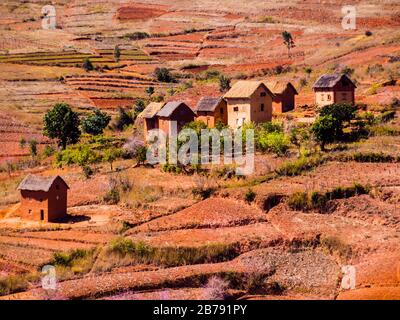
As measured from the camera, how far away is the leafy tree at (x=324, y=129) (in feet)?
131

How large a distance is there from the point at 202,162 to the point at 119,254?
11937 mm

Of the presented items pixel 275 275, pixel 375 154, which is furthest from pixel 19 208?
pixel 375 154

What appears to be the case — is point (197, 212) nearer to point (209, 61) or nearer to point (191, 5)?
point (209, 61)

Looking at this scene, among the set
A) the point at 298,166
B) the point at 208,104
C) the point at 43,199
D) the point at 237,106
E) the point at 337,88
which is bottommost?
the point at 43,199

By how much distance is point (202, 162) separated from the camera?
135ft

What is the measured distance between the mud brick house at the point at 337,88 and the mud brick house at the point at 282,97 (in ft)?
8.58

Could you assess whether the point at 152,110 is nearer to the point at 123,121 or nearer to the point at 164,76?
the point at 123,121

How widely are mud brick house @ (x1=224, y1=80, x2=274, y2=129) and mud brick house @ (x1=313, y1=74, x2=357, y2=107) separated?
361cm

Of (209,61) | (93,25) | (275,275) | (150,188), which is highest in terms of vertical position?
(93,25)

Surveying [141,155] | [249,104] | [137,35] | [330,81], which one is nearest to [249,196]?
[141,155]

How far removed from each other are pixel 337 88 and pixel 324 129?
929cm

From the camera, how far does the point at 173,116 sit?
152ft

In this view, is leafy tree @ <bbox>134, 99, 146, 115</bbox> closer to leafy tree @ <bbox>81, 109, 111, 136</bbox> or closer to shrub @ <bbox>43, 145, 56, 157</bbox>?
leafy tree @ <bbox>81, 109, 111, 136</bbox>

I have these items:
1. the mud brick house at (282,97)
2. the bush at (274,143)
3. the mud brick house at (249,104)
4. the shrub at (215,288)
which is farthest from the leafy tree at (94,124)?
the shrub at (215,288)
